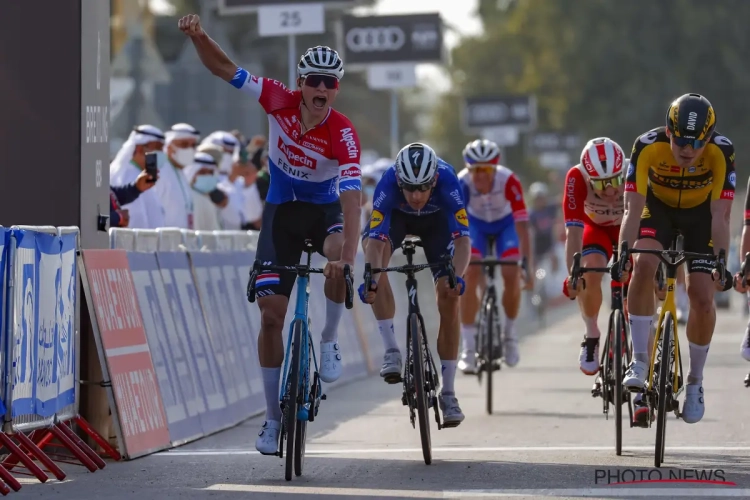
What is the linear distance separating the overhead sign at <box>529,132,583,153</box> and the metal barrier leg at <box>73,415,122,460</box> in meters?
37.5

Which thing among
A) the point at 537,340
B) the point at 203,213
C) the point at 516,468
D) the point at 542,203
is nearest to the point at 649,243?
the point at 516,468

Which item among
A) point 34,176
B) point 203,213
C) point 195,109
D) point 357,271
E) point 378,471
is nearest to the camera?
point 378,471

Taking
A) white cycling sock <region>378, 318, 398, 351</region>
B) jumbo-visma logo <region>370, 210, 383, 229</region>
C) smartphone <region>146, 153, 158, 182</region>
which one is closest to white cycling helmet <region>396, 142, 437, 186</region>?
jumbo-visma logo <region>370, 210, 383, 229</region>

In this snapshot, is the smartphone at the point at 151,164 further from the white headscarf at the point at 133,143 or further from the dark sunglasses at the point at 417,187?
the dark sunglasses at the point at 417,187

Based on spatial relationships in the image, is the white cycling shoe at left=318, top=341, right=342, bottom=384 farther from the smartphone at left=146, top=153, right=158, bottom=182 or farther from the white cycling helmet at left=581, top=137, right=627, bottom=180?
the smartphone at left=146, top=153, right=158, bottom=182

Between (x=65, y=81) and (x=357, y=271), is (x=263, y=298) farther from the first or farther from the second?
(x=357, y=271)

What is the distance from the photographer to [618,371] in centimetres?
1115

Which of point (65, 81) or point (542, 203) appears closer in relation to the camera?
point (65, 81)

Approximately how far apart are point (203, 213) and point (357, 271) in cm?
203

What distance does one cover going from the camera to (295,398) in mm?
9383

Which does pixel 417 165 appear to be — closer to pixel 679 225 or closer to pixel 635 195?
pixel 635 195

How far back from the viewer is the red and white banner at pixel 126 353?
10789 millimetres

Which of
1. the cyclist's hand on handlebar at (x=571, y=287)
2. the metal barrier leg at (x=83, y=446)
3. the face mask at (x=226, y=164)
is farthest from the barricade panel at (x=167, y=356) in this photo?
the face mask at (x=226, y=164)

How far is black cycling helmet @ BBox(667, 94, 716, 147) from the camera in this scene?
9820mm
